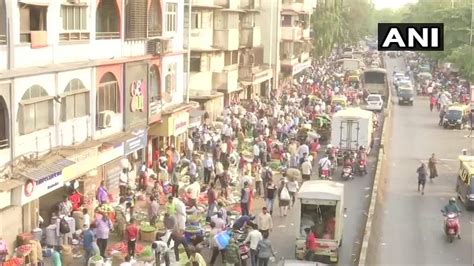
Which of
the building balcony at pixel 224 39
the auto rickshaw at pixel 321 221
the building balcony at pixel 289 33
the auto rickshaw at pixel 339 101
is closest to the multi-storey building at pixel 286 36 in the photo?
the building balcony at pixel 289 33

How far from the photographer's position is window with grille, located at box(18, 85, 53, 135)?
19.7 meters

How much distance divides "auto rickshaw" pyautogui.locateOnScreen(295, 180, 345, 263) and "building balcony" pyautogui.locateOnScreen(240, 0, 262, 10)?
1308 inches

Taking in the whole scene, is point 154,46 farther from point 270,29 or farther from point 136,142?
point 270,29

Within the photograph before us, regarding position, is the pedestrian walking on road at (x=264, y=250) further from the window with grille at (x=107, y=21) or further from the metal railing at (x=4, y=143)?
the window with grille at (x=107, y=21)

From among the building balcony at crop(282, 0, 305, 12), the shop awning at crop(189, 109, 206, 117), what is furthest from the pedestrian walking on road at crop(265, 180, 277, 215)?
the building balcony at crop(282, 0, 305, 12)

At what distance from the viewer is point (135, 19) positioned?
90.2 ft

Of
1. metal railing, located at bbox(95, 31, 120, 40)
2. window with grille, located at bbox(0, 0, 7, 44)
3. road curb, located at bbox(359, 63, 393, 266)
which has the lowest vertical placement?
road curb, located at bbox(359, 63, 393, 266)

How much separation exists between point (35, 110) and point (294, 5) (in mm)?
50881

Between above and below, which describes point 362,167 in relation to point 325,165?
below

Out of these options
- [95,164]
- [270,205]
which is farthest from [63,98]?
[270,205]

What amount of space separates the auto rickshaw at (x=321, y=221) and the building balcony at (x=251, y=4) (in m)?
33.2

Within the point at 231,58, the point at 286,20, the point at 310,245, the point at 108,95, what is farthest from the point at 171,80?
the point at 286,20

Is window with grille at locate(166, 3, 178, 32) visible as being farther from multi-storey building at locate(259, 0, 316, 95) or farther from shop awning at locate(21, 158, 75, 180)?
multi-storey building at locate(259, 0, 316, 95)

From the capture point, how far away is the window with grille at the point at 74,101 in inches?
877
